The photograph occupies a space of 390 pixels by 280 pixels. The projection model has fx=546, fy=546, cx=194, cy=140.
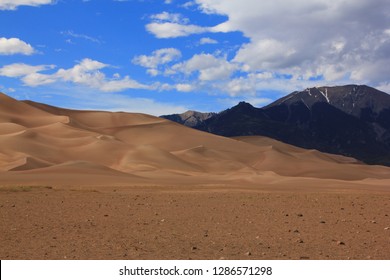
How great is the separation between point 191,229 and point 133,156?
83.2m

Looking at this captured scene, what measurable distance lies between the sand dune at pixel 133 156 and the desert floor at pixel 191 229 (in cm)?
2492

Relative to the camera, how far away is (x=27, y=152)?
A: 91188 mm

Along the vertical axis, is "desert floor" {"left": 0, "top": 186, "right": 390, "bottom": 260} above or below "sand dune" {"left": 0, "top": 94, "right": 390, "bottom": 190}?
below

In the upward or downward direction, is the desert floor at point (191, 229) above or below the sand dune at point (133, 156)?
below

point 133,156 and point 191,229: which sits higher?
point 133,156

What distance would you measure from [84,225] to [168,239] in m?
4.15

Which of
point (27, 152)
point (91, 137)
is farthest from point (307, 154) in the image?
point (27, 152)

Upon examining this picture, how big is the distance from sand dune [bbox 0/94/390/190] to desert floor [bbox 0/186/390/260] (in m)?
24.9

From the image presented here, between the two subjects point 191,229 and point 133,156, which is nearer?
point 191,229

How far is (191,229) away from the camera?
1839 centimetres

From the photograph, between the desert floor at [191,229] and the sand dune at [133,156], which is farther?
the sand dune at [133,156]

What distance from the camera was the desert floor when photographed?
46.0 ft

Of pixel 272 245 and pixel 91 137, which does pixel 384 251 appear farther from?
pixel 91 137

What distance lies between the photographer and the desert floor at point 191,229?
552 inches
